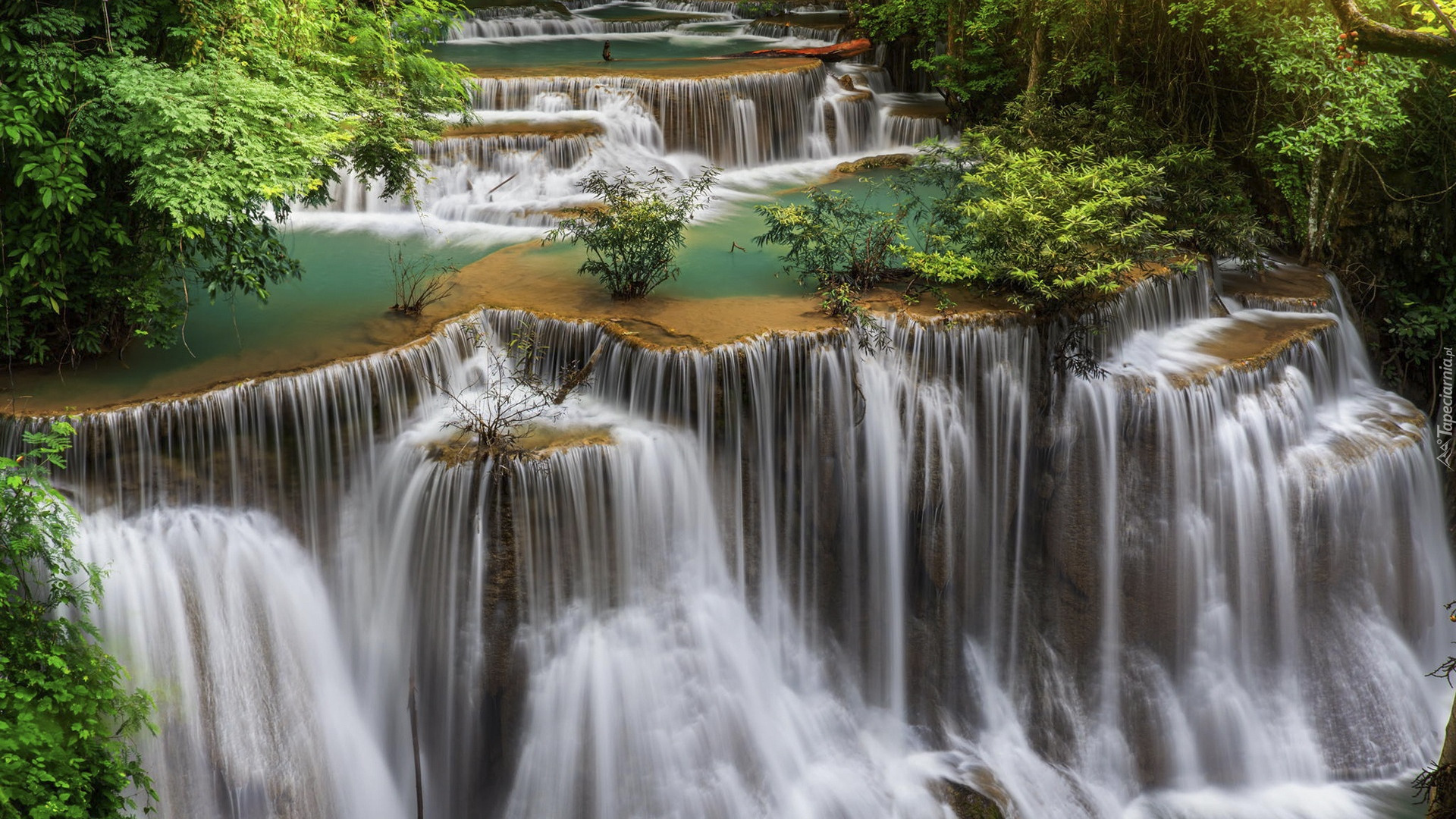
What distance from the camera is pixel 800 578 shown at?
9.33m

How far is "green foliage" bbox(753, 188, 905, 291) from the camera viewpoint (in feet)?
33.6

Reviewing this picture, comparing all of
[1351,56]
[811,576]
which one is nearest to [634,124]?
[811,576]

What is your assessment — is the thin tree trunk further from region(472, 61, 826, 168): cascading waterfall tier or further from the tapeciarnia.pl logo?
the tapeciarnia.pl logo

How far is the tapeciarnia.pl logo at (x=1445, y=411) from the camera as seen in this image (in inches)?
455

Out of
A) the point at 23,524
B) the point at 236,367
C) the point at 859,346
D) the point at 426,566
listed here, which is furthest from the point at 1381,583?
the point at 23,524

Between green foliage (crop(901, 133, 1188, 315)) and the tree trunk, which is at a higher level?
the tree trunk

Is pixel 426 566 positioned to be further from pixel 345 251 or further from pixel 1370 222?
pixel 1370 222

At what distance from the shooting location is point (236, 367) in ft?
28.8

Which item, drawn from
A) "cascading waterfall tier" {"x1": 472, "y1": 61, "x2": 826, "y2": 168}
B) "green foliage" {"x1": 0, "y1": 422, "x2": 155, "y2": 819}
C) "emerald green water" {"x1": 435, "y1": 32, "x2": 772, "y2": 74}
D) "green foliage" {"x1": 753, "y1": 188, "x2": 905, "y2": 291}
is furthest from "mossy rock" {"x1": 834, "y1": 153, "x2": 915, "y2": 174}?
"green foliage" {"x1": 0, "y1": 422, "x2": 155, "y2": 819}

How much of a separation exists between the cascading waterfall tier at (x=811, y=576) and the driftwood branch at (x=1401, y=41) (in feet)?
15.2

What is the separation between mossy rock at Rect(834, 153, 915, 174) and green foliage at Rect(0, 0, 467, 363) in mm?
7798

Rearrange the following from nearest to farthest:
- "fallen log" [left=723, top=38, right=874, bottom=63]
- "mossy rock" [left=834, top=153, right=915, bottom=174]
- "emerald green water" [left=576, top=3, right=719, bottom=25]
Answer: "mossy rock" [left=834, top=153, right=915, bottom=174]
"fallen log" [left=723, top=38, right=874, bottom=63]
"emerald green water" [left=576, top=3, right=719, bottom=25]

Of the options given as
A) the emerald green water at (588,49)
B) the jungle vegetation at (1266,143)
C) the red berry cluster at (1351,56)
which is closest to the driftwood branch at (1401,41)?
the red berry cluster at (1351,56)

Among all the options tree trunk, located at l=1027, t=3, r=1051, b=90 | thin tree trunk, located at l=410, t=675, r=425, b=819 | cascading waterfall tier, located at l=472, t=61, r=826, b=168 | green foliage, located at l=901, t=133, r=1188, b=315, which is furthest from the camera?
cascading waterfall tier, located at l=472, t=61, r=826, b=168
